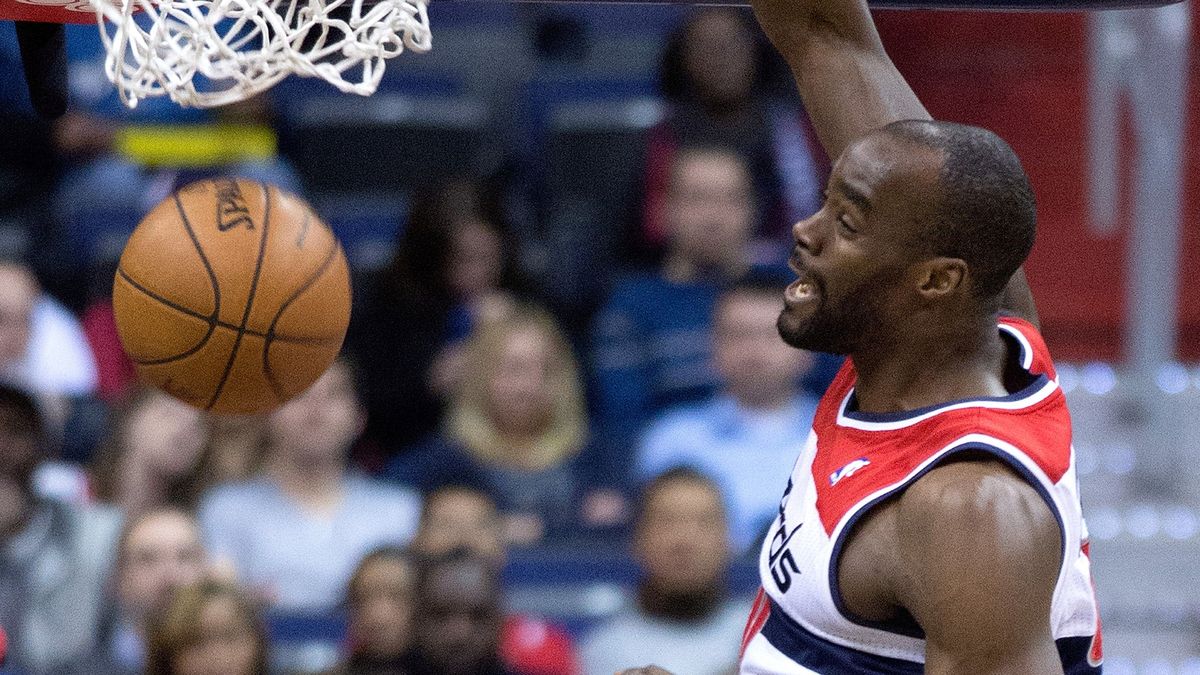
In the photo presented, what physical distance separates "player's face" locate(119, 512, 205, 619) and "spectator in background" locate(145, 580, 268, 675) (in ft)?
0.74

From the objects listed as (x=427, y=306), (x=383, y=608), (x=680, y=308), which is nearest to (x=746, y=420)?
(x=680, y=308)

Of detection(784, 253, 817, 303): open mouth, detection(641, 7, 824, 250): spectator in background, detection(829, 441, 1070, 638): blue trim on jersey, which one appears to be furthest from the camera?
detection(641, 7, 824, 250): spectator in background

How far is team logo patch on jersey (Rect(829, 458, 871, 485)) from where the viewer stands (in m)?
2.43

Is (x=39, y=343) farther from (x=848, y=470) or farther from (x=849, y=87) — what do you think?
(x=848, y=470)

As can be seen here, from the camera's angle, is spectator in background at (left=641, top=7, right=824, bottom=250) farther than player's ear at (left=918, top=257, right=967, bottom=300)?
Yes

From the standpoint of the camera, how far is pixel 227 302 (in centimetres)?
290

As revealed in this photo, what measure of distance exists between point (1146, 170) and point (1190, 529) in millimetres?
1053

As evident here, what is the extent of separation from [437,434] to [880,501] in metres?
2.96

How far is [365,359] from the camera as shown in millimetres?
5270

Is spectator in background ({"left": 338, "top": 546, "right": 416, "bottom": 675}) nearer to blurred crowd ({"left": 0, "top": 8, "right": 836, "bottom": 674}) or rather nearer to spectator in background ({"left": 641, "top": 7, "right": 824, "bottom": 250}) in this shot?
blurred crowd ({"left": 0, "top": 8, "right": 836, "bottom": 674})

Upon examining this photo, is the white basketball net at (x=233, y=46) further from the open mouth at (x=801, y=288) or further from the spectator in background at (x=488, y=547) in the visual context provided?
the spectator in background at (x=488, y=547)

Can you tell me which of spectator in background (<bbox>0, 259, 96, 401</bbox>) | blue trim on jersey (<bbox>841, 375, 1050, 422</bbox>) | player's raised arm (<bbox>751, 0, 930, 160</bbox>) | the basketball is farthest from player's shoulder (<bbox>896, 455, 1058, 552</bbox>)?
spectator in background (<bbox>0, 259, 96, 401</bbox>)

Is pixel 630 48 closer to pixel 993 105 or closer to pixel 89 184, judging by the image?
pixel 993 105

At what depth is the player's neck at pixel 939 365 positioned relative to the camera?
8.00 feet
